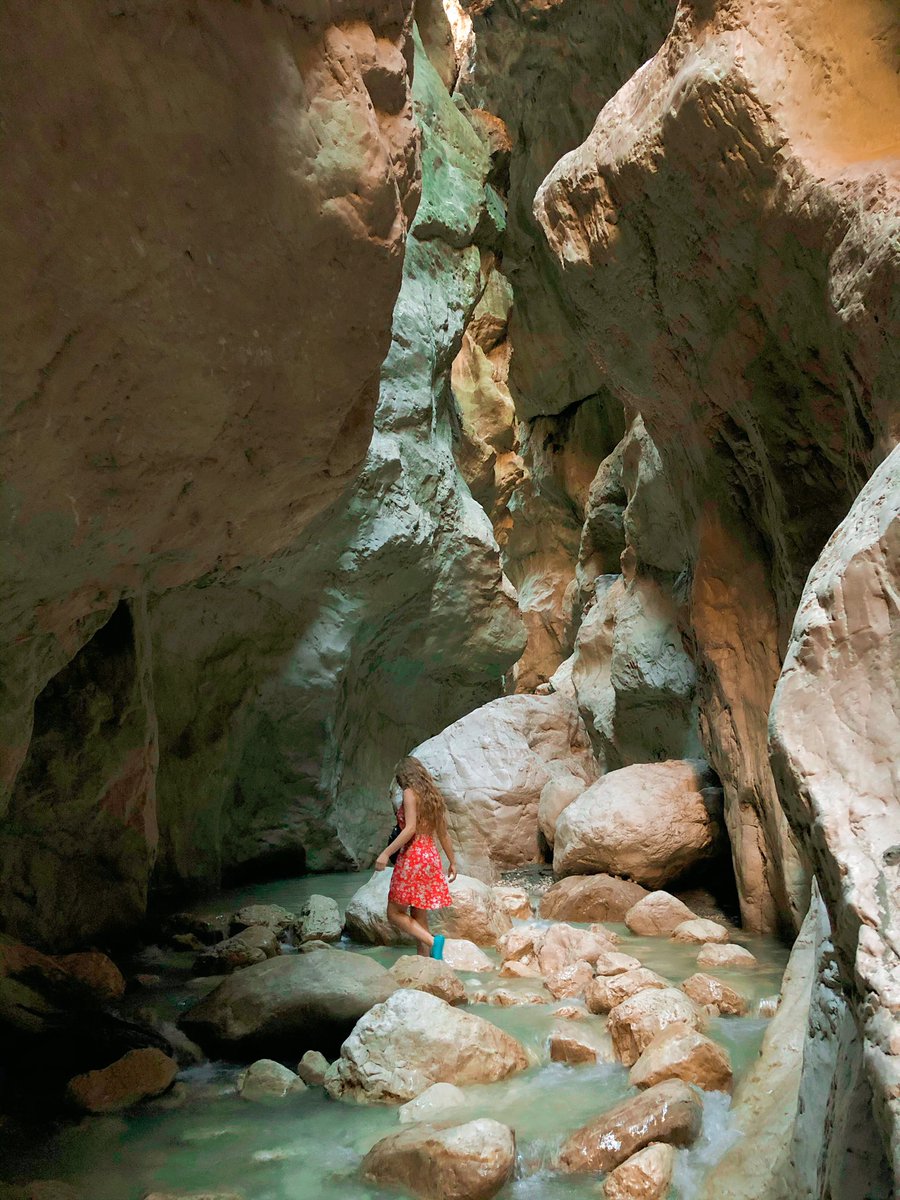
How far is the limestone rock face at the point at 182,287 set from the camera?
6.36ft

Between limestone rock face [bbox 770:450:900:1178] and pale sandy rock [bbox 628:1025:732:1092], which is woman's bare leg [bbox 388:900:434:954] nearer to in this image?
pale sandy rock [bbox 628:1025:732:1092]

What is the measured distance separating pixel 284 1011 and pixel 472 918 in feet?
7.62

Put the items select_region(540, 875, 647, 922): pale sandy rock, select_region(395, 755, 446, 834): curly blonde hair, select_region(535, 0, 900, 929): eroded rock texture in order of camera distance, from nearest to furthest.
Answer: select_region(535, 0, 900, 929): eroded rock texture, select_region(395, 755, 446, 834): curly blonde hair, select_region(540, 875, 647, 922): pale sandy rock

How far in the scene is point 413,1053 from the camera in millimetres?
3285

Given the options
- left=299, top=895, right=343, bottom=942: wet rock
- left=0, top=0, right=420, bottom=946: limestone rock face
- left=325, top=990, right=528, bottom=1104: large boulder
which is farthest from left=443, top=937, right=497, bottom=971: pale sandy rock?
left=0, top=0, right=420, bottom=946: limestone rock face

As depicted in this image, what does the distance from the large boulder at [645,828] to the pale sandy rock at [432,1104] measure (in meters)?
3.98

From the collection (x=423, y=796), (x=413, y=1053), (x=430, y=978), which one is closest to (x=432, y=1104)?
(x=413, y=1053)

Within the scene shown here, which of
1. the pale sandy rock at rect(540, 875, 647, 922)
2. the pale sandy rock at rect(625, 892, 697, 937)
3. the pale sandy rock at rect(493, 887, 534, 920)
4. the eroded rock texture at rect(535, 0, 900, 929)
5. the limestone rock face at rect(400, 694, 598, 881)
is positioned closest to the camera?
the eroded rock texture at rect(535, 0, 900, 929)

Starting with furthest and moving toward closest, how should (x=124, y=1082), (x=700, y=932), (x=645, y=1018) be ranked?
(x=700, y=932)
(x=645, y=1018)
(x=124, y=1082)

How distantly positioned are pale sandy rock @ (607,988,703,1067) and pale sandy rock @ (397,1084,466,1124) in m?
0.70

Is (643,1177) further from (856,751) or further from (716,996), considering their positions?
(716,996)

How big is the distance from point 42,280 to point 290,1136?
8.30ft

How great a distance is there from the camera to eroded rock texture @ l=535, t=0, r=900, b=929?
377cm

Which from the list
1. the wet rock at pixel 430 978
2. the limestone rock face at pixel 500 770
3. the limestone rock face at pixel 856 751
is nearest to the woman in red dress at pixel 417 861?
the wet rock at pixel 430 978
